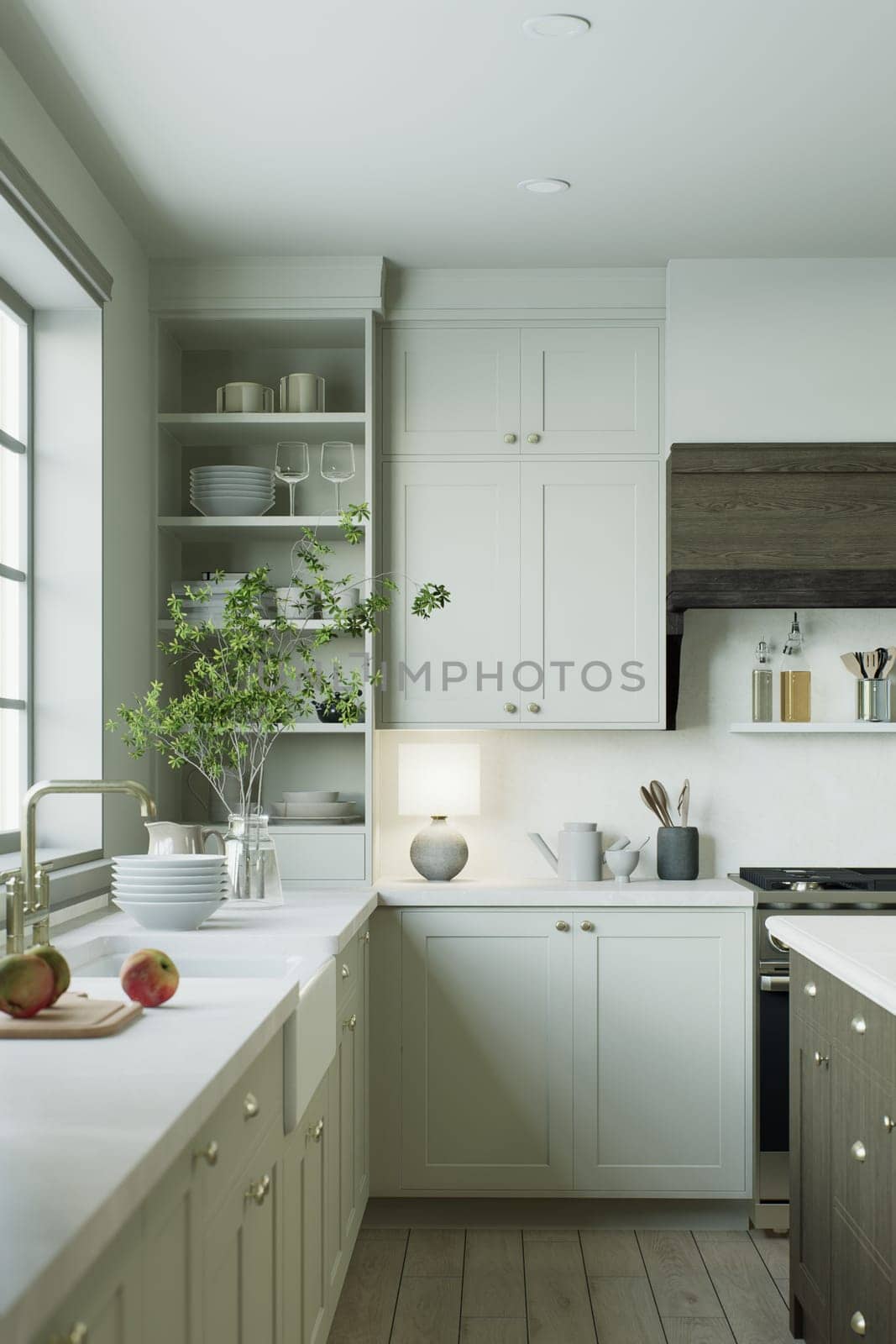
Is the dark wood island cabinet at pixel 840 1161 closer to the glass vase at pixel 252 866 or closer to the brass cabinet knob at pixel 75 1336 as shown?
the glass vase at pixel 252 866

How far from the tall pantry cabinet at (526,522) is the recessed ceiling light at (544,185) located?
0.64 meters

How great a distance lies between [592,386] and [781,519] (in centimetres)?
71

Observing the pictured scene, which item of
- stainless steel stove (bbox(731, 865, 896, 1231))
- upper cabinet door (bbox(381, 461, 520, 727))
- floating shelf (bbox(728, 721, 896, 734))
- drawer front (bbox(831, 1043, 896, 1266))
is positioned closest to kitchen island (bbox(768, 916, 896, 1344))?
drawer front (bbox(831, 1043, 896, 1266))

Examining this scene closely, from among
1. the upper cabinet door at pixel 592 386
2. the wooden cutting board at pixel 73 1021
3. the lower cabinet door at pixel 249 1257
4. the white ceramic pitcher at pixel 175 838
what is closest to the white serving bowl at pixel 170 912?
the white ceramic pitcher at pixel 175 838

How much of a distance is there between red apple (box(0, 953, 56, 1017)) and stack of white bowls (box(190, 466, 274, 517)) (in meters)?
2.29

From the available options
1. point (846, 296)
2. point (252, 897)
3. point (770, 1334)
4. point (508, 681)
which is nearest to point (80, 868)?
point (252, 897)

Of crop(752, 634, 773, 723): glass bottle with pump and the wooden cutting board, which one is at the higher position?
crop(752, 634, 773, 723): glass bottle with pump

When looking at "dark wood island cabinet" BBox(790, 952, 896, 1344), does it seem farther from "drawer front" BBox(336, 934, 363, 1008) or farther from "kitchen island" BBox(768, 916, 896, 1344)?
"drawer front" BBox(336, 934, 363, 1008)

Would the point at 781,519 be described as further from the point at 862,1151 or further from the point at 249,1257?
the point at 249,1257

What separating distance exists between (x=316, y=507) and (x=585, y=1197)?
7.29 ft

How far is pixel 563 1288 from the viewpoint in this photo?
3.14 metres

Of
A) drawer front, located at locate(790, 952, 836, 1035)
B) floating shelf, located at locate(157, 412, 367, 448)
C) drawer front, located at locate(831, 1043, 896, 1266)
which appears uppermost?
floating shelf, located at locate(157, 412, 367, 448)

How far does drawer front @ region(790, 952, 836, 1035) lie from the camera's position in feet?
8.31

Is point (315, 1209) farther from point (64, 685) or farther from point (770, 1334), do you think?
point (64, 685)
